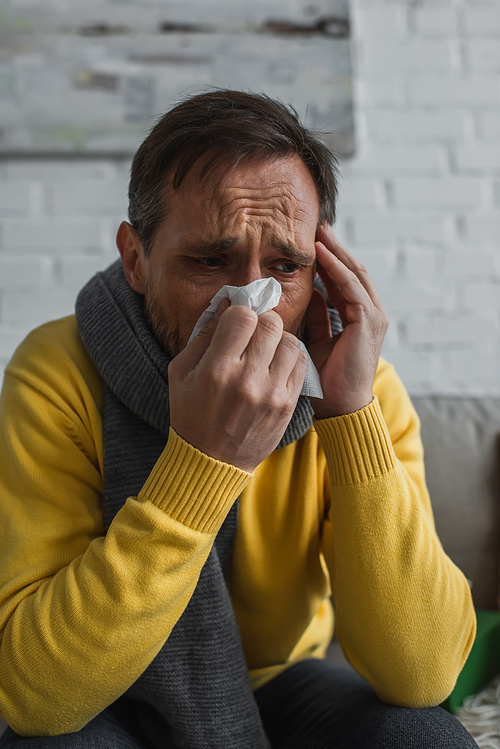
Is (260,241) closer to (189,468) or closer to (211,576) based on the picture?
(189,468)

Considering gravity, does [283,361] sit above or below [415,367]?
above

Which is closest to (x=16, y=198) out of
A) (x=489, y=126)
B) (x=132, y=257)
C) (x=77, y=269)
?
(x=77, y=269)

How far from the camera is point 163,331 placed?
964 millimetres

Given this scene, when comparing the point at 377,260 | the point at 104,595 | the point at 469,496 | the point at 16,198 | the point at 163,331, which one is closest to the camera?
the point at 104,595

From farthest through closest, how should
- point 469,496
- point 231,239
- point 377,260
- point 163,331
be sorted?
point 377,260
point 469,496
point 163,331
point 231,239

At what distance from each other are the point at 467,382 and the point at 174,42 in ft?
4.41

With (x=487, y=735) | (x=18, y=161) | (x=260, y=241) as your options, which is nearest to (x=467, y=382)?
(x=487, y=735)

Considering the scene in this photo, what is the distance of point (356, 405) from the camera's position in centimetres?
93

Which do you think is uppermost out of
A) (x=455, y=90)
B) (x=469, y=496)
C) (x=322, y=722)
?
(x=455, y=90)

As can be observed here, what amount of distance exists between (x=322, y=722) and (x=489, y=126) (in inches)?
67.1

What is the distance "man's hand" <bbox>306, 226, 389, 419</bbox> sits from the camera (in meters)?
0.93

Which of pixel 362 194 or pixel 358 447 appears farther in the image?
pixel 362 194

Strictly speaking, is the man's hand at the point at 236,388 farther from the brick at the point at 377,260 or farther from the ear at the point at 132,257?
the brick at the point at 377,260

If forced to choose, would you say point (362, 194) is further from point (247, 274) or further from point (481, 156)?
point (247, 274)
